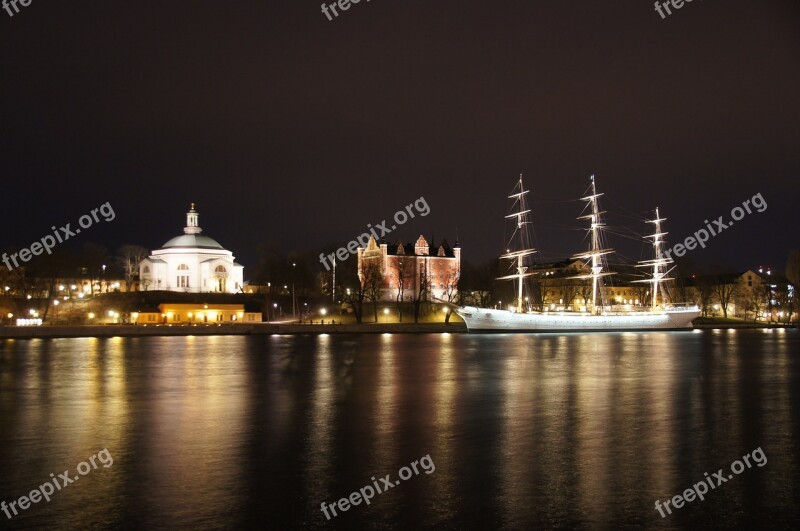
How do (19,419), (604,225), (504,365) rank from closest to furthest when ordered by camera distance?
1. (19,419)
2. (504,365)
3. (604,225)

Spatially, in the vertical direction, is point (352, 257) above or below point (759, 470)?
above

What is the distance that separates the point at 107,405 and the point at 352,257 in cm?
9073

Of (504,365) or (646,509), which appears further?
(504,365)

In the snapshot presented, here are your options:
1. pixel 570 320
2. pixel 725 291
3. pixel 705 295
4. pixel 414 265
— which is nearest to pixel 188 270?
pixel 414 265

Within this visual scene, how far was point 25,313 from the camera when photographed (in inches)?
3413

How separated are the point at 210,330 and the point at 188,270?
3457cm

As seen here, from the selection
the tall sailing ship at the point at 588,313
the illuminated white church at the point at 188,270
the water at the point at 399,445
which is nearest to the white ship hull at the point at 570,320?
the tall sailing ship at the point at 588,313

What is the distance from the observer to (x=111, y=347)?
5403 cm

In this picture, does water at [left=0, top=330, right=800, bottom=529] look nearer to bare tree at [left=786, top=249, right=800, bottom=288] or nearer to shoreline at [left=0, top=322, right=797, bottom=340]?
shoreline at [left=0, top=322, right=797, bottom=340]

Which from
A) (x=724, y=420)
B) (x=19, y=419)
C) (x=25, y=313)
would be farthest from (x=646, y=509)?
(x=25, y=313)

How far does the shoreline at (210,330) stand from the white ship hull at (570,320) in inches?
110

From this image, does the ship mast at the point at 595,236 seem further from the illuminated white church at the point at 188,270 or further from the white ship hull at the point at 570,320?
the illuminated white church at the point at 188,270

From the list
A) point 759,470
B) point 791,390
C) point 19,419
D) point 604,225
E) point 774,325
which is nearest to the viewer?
point 759,470

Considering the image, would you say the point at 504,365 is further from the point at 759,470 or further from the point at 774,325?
the point at 774,325
